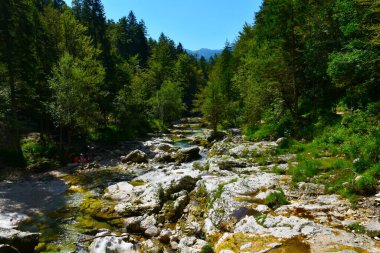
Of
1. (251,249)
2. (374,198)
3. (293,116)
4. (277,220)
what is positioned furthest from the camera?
(293,116)

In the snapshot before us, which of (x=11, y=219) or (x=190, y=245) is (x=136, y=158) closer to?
(x=11, y=219)

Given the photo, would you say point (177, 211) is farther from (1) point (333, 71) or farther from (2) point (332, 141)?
(1) point (333, 71)

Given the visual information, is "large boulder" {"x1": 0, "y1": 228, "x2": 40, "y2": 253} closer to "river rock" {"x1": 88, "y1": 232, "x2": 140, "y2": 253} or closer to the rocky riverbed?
the rocky riverbed

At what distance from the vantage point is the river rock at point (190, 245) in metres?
10.4

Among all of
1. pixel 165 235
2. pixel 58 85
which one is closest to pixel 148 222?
pixel 165 235

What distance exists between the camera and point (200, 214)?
13.5 meters

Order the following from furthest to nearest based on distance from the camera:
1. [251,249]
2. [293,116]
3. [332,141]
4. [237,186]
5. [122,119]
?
[122,119]
[293,116]
[332,141]
[237,186]
[251,249]

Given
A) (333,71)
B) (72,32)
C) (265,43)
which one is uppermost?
(72,32)

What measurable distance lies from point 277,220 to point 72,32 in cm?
4648

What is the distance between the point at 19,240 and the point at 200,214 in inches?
287

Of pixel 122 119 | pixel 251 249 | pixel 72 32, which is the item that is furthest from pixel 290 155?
pixel 72 32

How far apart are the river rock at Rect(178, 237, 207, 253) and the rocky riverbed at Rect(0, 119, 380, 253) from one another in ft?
0.15

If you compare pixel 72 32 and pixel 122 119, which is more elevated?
pixel 72 32

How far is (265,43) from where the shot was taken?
28.3 metres
